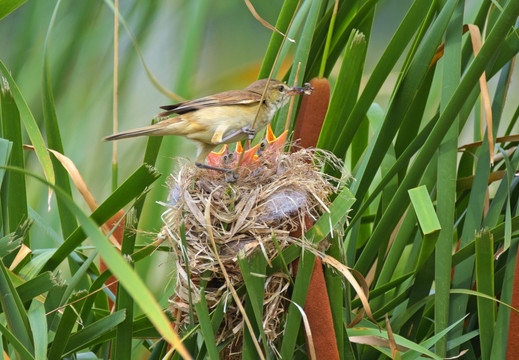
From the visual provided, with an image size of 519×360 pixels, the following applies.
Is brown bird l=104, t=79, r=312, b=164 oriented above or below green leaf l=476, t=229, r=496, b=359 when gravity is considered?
above

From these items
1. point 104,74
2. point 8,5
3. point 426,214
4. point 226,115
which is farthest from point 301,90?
point 104,74

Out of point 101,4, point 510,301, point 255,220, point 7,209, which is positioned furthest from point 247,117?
point 101,4

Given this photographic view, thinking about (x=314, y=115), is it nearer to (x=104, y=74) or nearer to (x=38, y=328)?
(x=38, y=328)

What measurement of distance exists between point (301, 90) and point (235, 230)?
0.43 meters

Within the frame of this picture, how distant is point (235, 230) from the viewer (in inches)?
49.7

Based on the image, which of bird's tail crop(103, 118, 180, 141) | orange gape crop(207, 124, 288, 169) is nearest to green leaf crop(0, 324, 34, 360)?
bird's tail crop(103, 118, 180, 141)

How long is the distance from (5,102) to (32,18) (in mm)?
1018

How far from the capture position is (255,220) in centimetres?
127

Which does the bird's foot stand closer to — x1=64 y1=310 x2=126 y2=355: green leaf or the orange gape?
the orange gape

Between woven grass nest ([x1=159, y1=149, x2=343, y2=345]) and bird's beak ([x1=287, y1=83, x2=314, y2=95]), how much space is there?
0.69 ft

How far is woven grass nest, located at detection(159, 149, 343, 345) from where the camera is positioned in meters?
1.24

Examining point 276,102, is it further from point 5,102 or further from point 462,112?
point 5,102

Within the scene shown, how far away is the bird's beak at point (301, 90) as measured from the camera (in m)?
1.51

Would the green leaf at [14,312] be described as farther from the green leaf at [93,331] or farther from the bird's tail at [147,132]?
the bird's tail at [147,132]
